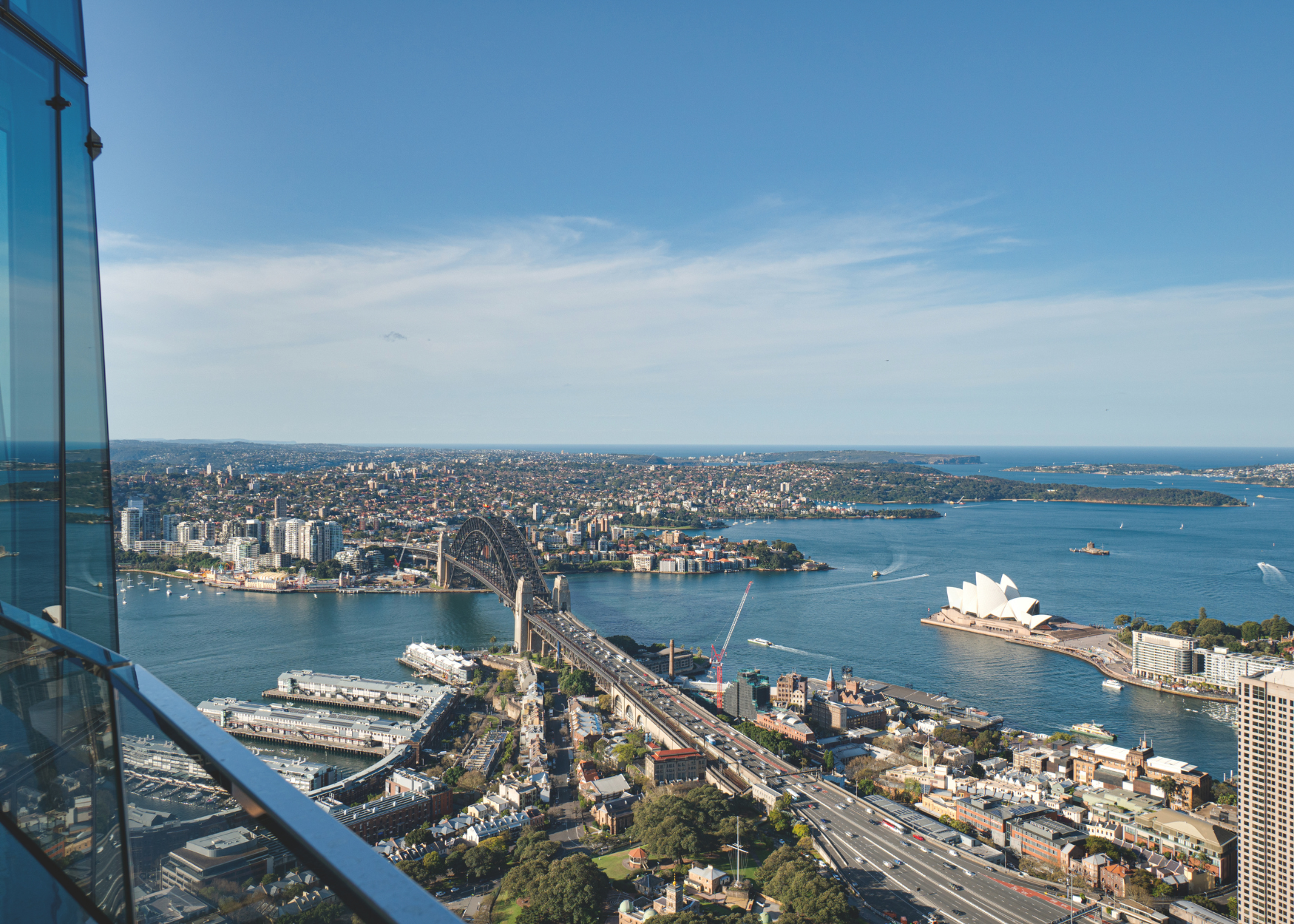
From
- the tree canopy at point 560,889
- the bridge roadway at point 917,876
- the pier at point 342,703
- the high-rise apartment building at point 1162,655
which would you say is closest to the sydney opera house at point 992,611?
Result: the high-rise apartment building at point 1162,655

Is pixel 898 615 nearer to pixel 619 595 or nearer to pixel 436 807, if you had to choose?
pixel 619 595

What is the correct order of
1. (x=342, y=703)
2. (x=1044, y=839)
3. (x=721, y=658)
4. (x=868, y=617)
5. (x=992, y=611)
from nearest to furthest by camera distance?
(x=1044, y=839), (x=342, y=703), (x=721, y=658), (x=992, y=611), (x=868, y=617)

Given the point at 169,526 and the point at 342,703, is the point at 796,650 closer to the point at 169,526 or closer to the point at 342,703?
the point at 342,703

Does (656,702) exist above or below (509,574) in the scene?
below

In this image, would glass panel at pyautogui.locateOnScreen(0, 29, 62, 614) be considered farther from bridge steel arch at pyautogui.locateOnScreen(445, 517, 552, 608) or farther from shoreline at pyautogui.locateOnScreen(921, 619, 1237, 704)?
bridge steel arch at pyautogui.locateOnScreen(445, 517, 552, 608)

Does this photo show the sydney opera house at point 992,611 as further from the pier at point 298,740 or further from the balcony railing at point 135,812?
the balcony railing at point 135,812

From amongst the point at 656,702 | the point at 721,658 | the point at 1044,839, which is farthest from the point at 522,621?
the point at 1044,839
